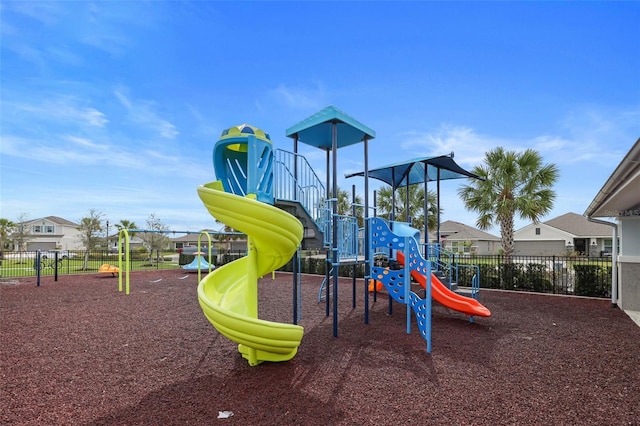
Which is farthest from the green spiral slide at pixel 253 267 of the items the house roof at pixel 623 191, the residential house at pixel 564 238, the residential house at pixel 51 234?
the residential house at pixel 51 234

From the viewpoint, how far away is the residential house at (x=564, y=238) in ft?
115

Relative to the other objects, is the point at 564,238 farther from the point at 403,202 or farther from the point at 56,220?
the point at 56,220

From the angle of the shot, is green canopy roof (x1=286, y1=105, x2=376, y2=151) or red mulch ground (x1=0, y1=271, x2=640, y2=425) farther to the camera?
green canopy roof (x1=286, y1=105, x2=376, y2=151)

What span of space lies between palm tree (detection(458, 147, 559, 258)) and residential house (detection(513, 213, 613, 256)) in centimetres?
2330

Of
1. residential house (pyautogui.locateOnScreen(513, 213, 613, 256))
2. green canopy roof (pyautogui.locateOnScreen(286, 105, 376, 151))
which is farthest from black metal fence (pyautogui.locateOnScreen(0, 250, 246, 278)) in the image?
residential house (pyautogui.locateOnScreen(513, 213, 613, 256))

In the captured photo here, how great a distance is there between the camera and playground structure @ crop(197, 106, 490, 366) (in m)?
4.50

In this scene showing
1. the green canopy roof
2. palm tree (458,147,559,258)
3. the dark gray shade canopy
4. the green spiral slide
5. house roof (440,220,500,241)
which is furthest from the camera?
house roof (440,220,500,241)

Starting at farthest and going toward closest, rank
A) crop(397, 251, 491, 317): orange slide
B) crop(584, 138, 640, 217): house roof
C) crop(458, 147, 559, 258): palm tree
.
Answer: crop(458, 147, 559, 258): palm tree
crop(397, 251, 491, 317): orange slide
crop(584, 138, 640, 217): house roof

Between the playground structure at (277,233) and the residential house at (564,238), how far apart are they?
33620mm

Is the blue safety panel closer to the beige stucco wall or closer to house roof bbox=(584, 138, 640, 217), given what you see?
house roof bbox=(584, 138, 640, 217)

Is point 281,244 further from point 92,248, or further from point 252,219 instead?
point 92,248

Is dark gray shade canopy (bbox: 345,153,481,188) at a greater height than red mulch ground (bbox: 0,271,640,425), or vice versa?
dark gray shade canopy (bbox: 345,153,481,188)

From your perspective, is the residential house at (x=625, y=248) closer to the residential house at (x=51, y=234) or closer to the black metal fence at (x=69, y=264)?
the black metal fence at (x=69, y=264)

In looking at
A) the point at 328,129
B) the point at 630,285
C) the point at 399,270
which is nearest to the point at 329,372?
the point at 399,270
